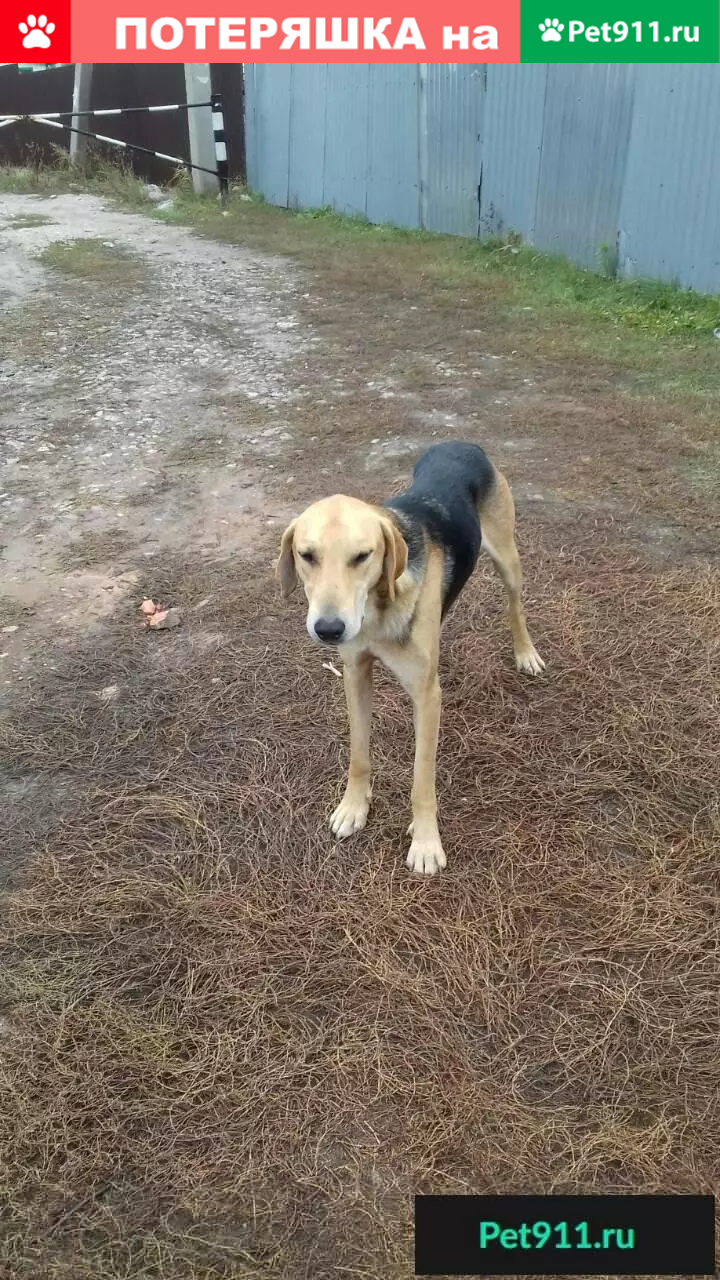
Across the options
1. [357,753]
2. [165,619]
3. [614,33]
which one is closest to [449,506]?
[357,753]

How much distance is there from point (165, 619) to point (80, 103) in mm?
18402

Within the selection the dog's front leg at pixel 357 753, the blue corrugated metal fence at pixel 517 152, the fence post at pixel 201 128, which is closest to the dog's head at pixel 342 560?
the dog's front leg at pixel 357 753

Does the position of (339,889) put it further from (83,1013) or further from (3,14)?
(3,14)

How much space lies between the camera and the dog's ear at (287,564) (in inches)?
108

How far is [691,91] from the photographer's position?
838 centimetres

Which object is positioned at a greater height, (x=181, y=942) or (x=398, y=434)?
(x=398, y=434)

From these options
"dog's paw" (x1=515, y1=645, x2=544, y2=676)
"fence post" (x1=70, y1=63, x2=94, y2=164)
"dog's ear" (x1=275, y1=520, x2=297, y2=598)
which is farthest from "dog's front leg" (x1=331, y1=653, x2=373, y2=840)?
"fence post" (x1=70, y1=63, x2=94, y2=164)

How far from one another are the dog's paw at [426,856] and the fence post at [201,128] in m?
15.9

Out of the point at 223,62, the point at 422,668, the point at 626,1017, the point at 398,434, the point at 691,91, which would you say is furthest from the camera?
the point at 223,62

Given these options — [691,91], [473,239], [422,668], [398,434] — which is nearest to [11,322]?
[398,434]

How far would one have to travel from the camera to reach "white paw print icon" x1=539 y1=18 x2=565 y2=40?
9.56 meters

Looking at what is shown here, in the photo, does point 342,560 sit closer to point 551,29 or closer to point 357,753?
point 357,753

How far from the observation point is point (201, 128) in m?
15.5

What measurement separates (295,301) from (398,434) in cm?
432
